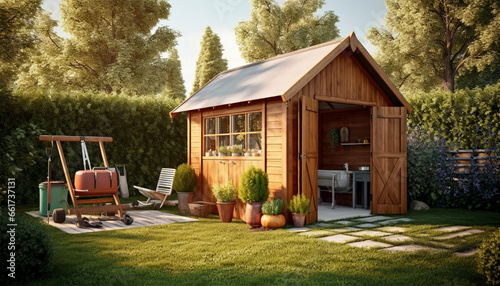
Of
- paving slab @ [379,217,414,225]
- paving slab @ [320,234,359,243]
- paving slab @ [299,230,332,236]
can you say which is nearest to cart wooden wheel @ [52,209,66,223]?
paving slab @ [299,230,332,236]

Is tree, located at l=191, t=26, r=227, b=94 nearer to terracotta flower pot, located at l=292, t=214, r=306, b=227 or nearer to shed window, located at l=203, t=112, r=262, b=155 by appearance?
shed window, located at l=203, t=112, r=262, b=155

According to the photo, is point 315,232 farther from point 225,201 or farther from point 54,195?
point 54,195

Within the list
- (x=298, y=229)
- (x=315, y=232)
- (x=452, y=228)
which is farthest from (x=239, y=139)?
(x=452, y=228)

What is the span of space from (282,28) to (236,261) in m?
23.3

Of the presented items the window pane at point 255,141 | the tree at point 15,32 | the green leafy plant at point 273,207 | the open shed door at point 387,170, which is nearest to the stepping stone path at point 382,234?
the green leafy plant at point 273,207

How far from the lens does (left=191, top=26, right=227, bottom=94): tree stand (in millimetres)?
30078

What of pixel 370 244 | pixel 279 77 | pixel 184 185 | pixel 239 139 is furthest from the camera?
pixel 184 185

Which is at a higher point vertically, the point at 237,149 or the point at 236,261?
the point at 237,149

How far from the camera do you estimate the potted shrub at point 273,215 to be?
7531mm

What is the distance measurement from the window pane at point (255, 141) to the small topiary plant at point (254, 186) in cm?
91

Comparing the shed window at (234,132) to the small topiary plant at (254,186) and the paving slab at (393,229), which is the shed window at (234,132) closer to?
the small topiary plant at (254,186)

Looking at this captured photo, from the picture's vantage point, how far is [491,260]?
4156 millimetres

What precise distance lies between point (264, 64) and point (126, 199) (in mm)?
5390

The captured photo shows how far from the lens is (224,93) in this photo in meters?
9.52
